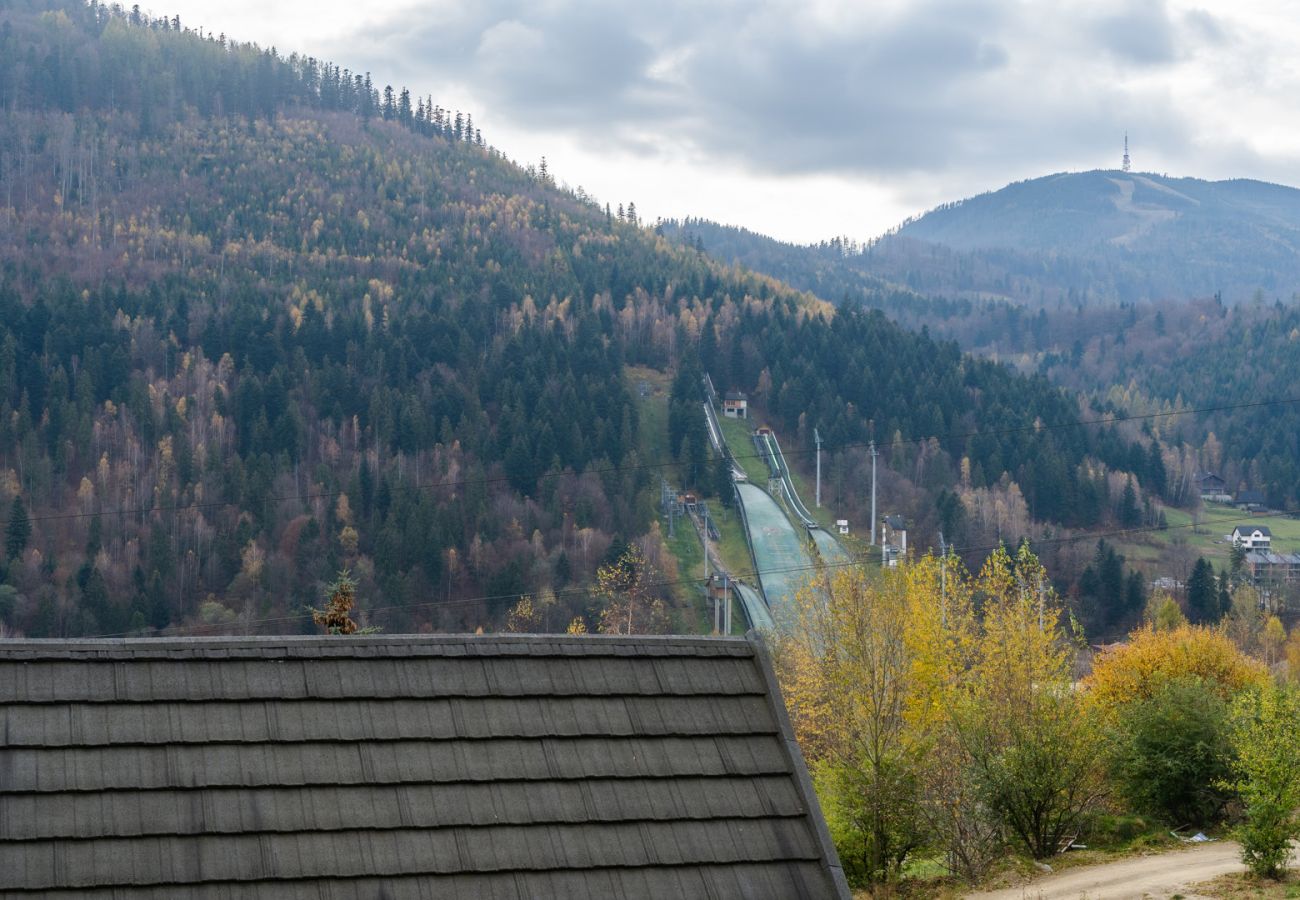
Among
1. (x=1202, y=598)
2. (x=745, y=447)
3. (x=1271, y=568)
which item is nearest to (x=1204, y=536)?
(x=1271, y=568)

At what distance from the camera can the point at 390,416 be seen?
13338 cm

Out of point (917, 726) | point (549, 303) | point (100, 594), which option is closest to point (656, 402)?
point (549, 303)

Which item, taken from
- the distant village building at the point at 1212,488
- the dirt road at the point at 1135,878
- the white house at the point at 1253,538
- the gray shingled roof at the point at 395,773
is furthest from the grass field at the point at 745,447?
the gray shingled roof at the point at 395,773

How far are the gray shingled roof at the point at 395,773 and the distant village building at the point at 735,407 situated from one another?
137995 mm

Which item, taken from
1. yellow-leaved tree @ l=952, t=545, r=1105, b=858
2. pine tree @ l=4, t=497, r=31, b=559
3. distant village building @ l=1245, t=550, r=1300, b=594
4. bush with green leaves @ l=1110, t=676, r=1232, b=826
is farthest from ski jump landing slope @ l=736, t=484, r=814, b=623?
yellow-leaved tree @ l=952, t=545, r=1105, b=858

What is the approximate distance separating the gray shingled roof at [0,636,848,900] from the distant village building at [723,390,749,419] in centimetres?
13800

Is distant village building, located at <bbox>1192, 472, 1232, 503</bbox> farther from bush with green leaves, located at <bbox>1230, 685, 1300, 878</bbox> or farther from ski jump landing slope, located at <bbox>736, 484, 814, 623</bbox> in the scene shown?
bush with green leaves, located at <bbox>1230, 685, 1300, 878</bbox>

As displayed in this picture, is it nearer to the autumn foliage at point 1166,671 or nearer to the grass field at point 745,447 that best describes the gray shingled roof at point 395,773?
the autumn foliage at point 1166,671

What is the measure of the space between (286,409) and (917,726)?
338 ft

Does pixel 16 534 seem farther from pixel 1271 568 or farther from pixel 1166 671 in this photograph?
pixel 1271 568

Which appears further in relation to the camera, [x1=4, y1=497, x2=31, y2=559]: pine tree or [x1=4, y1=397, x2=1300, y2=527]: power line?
[x1=4, y1=397, x2=1300, y2=527]: power line

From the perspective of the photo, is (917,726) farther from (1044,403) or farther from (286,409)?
(1044,403)

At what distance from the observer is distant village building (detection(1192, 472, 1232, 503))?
161 meters

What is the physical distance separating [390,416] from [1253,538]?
272 feet
